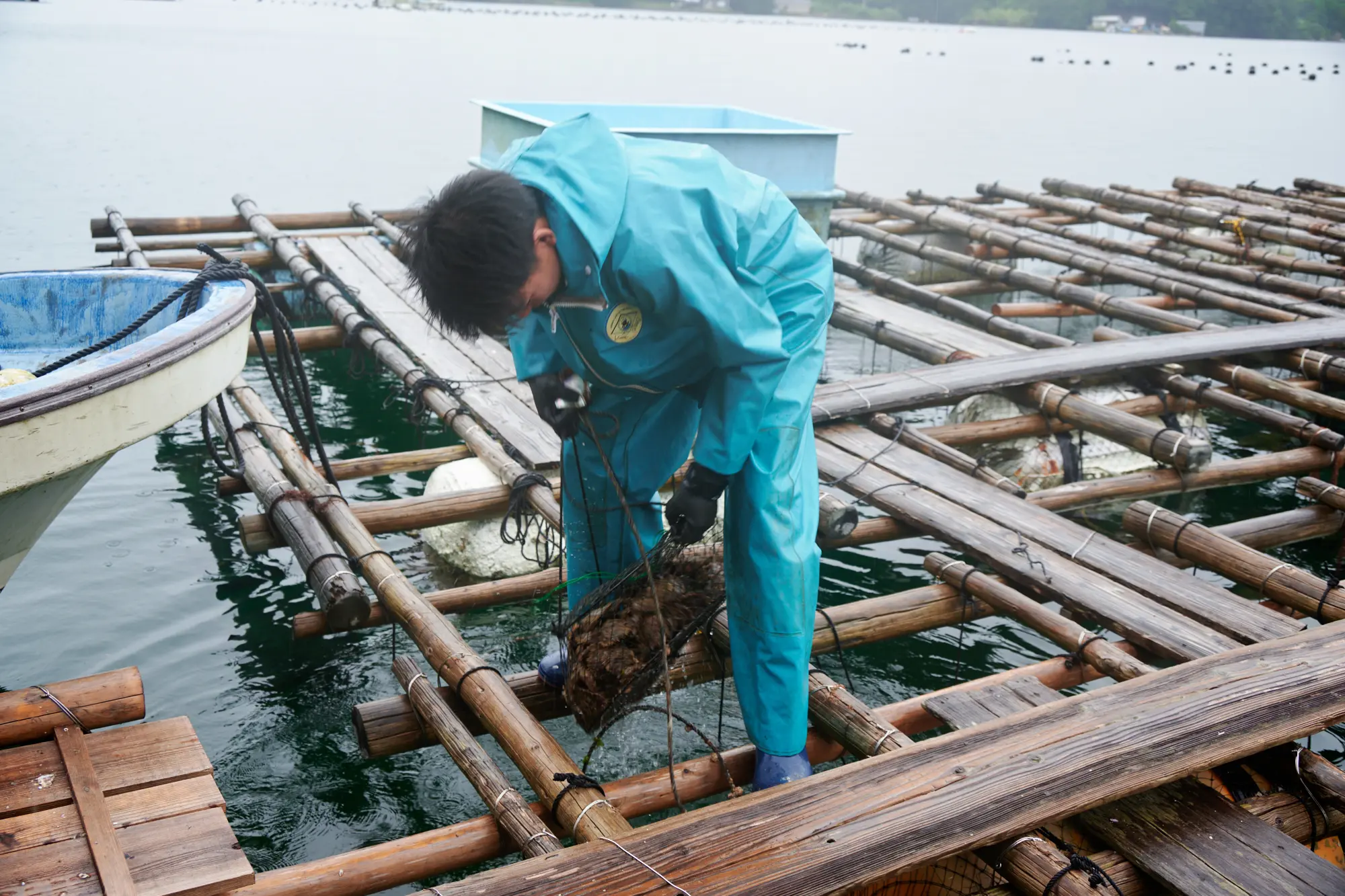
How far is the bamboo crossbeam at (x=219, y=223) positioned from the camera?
9836 millimetres

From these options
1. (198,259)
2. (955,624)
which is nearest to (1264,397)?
(955,624)

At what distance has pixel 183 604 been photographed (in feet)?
20.5

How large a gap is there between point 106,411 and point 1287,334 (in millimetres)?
7547

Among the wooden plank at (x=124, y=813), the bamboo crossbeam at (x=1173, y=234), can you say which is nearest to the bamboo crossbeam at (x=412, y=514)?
Answer: the wooden plank at (x=124, y=813)

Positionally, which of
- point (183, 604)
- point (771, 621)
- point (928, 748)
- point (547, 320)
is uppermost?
point (547, 320)

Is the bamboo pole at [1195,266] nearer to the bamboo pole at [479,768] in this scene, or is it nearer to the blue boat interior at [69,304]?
the bamboo pole at [479,768]

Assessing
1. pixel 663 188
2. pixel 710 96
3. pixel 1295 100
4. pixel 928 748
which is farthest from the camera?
pixel 1295 100

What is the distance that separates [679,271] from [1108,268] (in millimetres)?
7769

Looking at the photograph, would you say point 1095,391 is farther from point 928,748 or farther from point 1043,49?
point 1043,49

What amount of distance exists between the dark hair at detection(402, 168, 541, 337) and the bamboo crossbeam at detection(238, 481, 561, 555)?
8.08ft

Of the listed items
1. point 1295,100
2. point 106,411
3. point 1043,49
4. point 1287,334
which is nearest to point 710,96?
point 1295,100

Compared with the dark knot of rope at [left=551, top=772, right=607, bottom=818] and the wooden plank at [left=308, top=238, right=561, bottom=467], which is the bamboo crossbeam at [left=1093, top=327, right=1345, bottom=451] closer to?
the wooden plank at [left=308, top=238, right=561, bottom=467]

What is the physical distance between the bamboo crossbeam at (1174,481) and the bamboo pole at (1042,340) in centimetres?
14

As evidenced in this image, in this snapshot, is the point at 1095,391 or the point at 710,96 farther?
the point at 710,96
